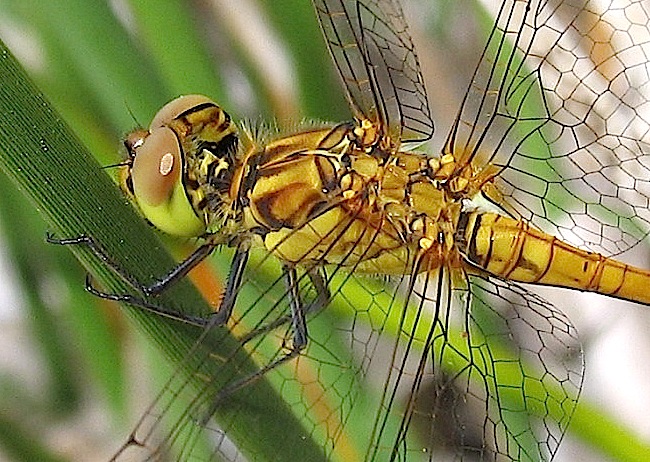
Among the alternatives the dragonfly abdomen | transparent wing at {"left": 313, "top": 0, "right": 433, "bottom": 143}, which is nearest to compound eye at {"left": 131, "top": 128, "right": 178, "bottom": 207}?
transparent wing at {"left": 313, "top": 0, "right": 433, "bottom": 143}

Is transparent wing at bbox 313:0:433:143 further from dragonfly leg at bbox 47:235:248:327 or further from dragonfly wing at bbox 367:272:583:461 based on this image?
dragonfly leg at bbox 47:235:248:327

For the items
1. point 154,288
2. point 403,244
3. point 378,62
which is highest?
point 378,62

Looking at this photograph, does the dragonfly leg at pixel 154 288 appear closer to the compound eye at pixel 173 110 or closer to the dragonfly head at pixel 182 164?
the dragonfly head at pixel 182 164

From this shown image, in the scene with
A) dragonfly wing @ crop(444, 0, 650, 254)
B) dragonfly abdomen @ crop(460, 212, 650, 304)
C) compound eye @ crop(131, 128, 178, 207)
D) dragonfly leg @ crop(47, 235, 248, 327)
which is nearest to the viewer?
dragonfly leg @ crop(47, 235, 248, 327)

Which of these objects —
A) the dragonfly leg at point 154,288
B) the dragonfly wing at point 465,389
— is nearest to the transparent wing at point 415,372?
the dragonfly wing at point 465,389

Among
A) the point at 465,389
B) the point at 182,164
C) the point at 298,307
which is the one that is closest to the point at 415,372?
the point at 465,389

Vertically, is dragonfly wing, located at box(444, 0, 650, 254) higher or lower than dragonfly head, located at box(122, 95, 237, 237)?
higher

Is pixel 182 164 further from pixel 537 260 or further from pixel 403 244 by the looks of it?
pixel 537 260

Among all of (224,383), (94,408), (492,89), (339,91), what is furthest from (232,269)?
(94,408)
